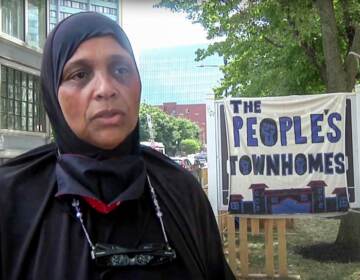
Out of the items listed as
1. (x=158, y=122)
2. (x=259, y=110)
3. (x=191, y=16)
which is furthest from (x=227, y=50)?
(x=158, y=122)

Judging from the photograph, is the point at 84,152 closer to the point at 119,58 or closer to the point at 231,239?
the point at 119,58

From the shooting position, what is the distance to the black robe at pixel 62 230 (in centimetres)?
120

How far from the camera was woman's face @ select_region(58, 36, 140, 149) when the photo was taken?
4.08ft

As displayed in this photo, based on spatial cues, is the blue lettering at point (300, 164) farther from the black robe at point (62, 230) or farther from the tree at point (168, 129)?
the tree at point (168, 129)

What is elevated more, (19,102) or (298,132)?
(19,102)

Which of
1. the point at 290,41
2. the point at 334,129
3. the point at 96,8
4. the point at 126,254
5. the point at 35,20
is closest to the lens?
the point at 126,254

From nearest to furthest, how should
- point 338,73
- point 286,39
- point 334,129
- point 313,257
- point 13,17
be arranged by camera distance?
point 334,129 → point 313,257 → point 338,73 → point 286,39 → point 13,17

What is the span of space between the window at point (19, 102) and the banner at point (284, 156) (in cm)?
836

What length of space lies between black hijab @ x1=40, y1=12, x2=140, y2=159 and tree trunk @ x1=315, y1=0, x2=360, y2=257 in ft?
21.8

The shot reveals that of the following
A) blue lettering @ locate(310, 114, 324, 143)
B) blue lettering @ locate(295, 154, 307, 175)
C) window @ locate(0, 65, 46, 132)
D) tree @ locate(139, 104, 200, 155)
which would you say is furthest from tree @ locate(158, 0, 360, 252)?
tree @ locate(139, 104, 200, 155)

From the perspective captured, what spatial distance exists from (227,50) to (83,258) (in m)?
10.8

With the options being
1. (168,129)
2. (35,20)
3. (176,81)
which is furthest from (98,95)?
(176,81)

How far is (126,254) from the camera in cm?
121

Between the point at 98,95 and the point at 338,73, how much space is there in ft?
22.4
